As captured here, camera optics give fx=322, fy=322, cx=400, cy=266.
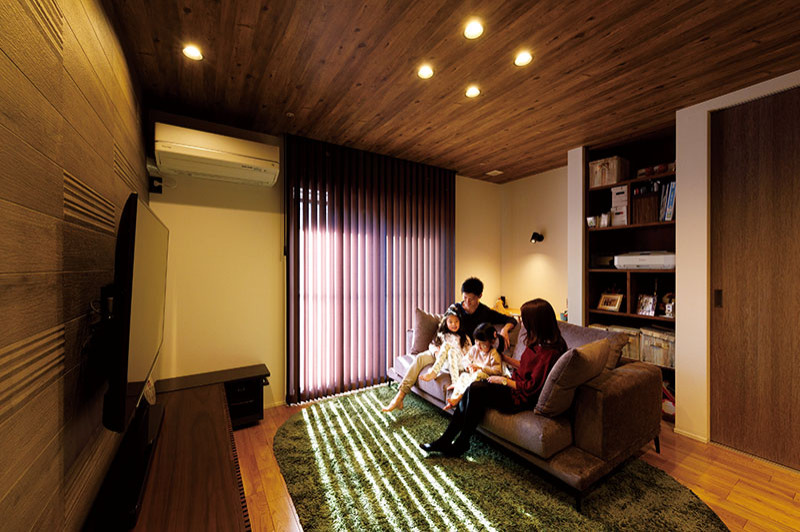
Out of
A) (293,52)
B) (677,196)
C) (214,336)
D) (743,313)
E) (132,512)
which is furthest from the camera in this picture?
(214,336)

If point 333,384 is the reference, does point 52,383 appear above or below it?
above

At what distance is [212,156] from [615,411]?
3.42 metres

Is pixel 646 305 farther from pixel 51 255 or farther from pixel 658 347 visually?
pixel 51 255

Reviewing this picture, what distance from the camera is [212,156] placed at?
2.63 meters

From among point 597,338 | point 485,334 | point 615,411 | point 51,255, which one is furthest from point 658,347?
point 51,255

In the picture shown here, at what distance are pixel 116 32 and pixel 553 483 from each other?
3628 mm

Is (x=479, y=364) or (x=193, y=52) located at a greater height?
(x=193, y=52)

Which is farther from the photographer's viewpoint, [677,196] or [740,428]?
[677,196]

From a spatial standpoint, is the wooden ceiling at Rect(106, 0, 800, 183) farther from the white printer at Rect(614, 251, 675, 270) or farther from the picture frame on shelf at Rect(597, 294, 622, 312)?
the picture frame on shelf at Rect(597, 294, 622, 312)

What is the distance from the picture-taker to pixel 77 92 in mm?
1087

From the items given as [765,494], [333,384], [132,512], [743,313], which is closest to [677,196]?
[743,313]

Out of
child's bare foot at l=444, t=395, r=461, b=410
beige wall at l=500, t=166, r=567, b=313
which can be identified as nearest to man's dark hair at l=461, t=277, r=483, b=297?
child's bare foot at l=444, t=395, r=461, b=410

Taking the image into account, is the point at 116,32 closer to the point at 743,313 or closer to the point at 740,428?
the point at 743,313

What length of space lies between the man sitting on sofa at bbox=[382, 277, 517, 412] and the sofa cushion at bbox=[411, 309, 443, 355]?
0.35m
